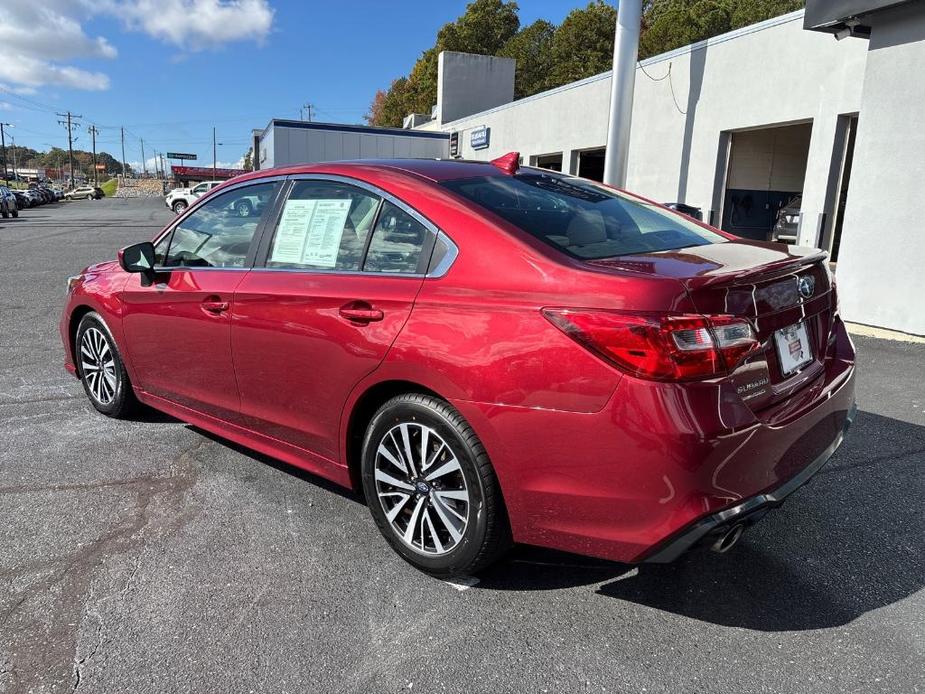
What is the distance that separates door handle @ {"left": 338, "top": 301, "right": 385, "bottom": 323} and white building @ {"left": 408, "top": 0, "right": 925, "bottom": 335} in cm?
700

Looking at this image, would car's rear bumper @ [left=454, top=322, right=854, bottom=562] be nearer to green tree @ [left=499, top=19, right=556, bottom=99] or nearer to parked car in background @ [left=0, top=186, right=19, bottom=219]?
parked car in background @ [left=0, top=186, right=19, bottom=219]

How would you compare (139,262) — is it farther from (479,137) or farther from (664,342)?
(479,137)

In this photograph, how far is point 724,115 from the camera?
12.6 m

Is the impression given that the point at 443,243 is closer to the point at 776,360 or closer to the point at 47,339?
the point at 776,360

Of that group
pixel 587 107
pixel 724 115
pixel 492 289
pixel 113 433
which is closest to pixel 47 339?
pixel 113 433

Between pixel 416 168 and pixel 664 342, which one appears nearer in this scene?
pixel 664 342

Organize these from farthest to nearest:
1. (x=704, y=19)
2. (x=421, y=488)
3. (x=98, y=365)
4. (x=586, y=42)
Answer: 1. (x=586, y=42)
2. (x=704, y=19)
3. (x=98, y=365)
4. (x=421, y=488)

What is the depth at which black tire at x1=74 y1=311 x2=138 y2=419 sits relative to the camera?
4.41 m

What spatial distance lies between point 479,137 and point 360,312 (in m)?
23.5

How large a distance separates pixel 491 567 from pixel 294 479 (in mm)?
1347

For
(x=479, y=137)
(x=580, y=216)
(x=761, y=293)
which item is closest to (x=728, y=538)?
(x=761, y=293)

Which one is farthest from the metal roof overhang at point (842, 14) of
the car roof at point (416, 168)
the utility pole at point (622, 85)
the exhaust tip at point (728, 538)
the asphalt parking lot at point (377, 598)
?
the exhaust tip at point (728, 538)

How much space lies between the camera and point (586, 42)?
4422 centimetres

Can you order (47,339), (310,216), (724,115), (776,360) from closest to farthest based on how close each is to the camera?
(776,360) → (310,216) → (47,339) → (724,115)
